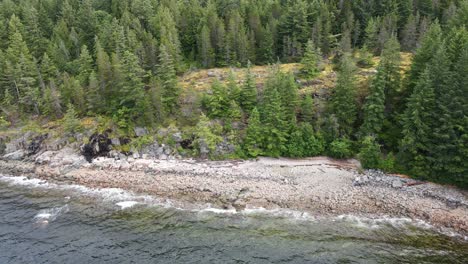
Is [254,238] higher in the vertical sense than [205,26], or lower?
lower

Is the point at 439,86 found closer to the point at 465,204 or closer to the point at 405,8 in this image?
the point at 465,204

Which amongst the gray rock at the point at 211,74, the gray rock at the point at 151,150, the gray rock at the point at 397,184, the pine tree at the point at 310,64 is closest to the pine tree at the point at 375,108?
the gray rock at the point at 397,184

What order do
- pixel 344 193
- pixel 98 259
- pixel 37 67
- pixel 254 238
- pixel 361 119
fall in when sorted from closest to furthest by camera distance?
pixel 98 259 → pixel 254 238 → pixel 344 193 → pixel 361 119 → pixel 37 67

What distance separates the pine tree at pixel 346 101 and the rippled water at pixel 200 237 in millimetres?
18179

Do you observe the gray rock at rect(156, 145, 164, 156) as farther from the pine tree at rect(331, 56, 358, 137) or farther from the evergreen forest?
the pine tree at rect(331, 56, 358, 137)

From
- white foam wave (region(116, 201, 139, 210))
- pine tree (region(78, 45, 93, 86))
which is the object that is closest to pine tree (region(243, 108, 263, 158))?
white foam wave (region(116, 201, 139, 210))

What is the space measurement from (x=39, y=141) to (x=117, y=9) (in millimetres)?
48381

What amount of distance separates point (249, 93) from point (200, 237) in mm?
28845

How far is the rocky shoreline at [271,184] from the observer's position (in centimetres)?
3744

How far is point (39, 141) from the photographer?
2309 inches

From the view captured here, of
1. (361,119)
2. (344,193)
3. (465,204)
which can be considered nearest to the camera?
(465,204)

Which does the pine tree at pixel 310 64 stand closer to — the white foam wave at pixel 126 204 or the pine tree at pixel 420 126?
the pine tree at pixel 420 126

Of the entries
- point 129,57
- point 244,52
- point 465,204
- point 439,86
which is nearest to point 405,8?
point 244,52

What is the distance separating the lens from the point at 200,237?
33875 mm
